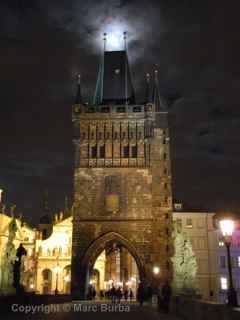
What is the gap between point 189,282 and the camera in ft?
74.9

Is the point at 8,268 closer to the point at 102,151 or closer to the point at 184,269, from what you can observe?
the point at 184,269

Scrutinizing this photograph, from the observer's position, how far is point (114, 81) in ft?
133

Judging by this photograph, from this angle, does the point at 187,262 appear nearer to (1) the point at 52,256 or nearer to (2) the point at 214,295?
(2) the point at 214,295

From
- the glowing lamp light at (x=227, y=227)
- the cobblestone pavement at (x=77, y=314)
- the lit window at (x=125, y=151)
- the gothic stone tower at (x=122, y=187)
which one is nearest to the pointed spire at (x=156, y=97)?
the gothic stone tower at (x=122, y=187)

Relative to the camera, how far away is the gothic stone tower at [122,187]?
1355 inches

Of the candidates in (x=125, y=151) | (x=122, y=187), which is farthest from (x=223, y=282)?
(x=125, y=151)

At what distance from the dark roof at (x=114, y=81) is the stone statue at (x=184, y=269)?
1914 centimetres

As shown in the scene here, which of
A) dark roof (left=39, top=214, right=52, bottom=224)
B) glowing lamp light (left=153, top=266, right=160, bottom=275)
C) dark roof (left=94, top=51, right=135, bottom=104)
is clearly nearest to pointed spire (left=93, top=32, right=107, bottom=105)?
dark roof (left=94, top=51, right=135, bottom=104)

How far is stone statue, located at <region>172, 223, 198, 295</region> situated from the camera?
74.9 feet

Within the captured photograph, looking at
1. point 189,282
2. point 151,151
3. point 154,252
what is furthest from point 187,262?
point 151,151

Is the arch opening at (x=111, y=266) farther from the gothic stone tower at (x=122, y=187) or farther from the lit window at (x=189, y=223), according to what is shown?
the lit window at (x=189, y=223)

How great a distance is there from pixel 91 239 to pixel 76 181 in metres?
5.03

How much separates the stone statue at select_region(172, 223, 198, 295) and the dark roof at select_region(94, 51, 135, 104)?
754 inches

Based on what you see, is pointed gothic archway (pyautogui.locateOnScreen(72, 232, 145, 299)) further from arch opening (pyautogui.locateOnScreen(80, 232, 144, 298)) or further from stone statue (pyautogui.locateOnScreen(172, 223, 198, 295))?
stone statue (pyautogui.locateOnScreen(172, 223, 198, 295))
